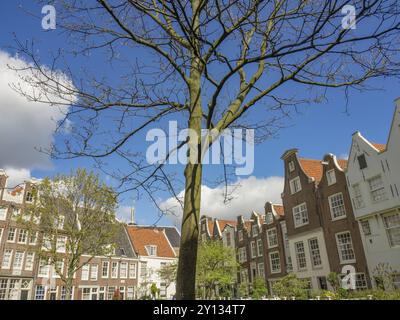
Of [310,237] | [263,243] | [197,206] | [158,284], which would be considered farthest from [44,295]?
[197,206]

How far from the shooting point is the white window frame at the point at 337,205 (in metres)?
25.1

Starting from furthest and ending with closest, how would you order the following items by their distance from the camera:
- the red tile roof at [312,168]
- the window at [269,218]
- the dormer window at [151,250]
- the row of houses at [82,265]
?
1. the dormer window at [151,250]
2. the window at [269,218]
3. the row of houses at [82,265]
4. the red tile roof at [312,168]

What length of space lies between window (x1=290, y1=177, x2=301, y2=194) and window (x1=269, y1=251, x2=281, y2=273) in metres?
7.35

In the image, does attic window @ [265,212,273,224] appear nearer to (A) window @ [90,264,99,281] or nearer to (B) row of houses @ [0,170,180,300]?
(B) row of houses @ [0,170,180,300]

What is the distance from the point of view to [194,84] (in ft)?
16.1

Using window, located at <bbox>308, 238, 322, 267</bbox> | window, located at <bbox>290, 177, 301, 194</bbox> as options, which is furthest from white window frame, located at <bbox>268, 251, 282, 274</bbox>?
window, located at <bbox>290, 177, 301, 194</bbox>

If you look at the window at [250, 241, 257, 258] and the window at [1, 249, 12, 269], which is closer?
the window at [1, 249, 12, 269]

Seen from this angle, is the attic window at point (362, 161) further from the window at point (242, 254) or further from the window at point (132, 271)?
the window at point (132, 271)

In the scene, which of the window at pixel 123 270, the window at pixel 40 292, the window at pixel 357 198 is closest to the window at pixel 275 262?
the window at pixel 357 198

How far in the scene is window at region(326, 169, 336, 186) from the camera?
2625cm

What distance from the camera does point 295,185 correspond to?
101ft
